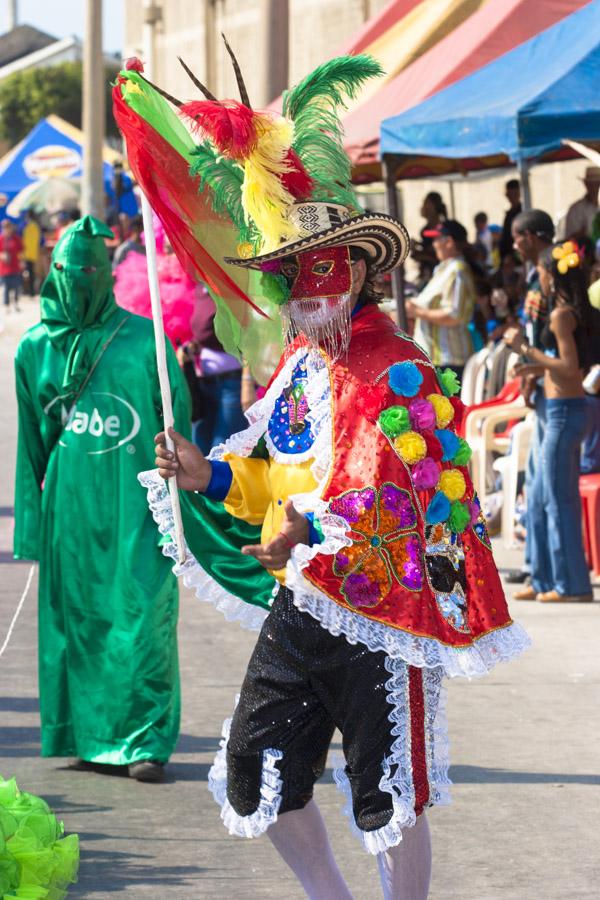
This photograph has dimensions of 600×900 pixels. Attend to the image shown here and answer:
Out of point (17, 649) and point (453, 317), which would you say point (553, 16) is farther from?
point (17, 649)

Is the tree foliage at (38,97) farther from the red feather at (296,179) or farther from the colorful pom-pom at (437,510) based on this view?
the colorful pom-pom at (437,510)

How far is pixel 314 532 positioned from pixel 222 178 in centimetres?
91

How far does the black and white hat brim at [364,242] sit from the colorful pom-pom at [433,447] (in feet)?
1.50

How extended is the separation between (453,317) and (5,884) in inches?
310

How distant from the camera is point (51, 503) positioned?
5.80 meters

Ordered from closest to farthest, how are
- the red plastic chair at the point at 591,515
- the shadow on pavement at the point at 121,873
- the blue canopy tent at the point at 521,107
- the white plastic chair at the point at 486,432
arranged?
the shadow on pavement at the point at 121,873 → the red plastic chair at the point at 591,515 → the blue canopy tent at the point at 521,107 → the white plastic chair at the point at 486,432

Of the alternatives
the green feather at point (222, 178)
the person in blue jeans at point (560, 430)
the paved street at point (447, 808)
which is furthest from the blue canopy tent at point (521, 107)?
the green feather at point (222, 178)

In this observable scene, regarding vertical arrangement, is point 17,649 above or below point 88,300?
below

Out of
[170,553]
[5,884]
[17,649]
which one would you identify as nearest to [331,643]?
[170,553]

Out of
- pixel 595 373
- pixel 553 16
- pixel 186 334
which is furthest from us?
pixel 553 16

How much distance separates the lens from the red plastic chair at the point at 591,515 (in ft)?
29.4

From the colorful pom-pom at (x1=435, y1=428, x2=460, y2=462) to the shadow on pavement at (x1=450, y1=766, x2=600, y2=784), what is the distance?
88.6 inches

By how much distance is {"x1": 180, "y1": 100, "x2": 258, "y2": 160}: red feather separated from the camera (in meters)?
3.76

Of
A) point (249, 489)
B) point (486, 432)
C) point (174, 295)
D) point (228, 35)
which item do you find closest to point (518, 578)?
point (486, 432)
